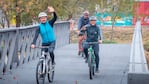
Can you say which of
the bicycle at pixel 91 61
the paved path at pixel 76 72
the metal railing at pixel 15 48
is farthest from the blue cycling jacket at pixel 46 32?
the metal railing at pixel 15 48

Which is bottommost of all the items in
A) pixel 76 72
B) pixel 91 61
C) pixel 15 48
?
pixel 76 72

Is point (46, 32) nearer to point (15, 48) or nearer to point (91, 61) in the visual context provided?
point (91, 61)

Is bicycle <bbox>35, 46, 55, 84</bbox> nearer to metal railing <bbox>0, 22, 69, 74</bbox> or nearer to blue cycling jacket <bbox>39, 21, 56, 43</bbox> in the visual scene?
blue cycling jacket <bbox>39, 21, 56, 43</bbox>

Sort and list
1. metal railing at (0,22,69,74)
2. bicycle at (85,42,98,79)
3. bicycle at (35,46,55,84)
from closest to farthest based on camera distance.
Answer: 1. bicycle at (35,46,55,84)
2. bicycle at (85,42,98,79)
3. metal railing at (0,22,69,74)

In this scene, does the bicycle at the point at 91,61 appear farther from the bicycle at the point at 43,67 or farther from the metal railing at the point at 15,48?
the metal railing at the point at 15,48

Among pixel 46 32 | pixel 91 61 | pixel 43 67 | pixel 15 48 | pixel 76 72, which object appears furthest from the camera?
pixel 15 48

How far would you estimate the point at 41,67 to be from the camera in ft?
34.4

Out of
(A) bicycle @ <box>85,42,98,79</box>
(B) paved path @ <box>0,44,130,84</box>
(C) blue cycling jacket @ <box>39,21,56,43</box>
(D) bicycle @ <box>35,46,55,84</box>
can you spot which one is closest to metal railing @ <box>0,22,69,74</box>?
(B) paved path @ <box>0,44,130,84</box>

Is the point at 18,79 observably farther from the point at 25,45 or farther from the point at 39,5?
the point at 39,5

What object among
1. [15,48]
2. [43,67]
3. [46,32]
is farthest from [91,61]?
[15,48]

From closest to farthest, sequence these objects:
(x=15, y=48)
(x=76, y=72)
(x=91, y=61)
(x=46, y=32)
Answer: (x=46, y=32) → (x=91, y=61) → (x=76, y=72) → (x=15, y=48)

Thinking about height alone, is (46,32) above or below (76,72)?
above

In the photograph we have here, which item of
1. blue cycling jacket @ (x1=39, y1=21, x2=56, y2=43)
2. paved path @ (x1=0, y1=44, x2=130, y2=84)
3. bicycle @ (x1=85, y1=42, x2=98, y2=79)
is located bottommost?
paved path @ (x1=0, y1=44, x2=130, y2=84)

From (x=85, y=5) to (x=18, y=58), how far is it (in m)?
24.6
